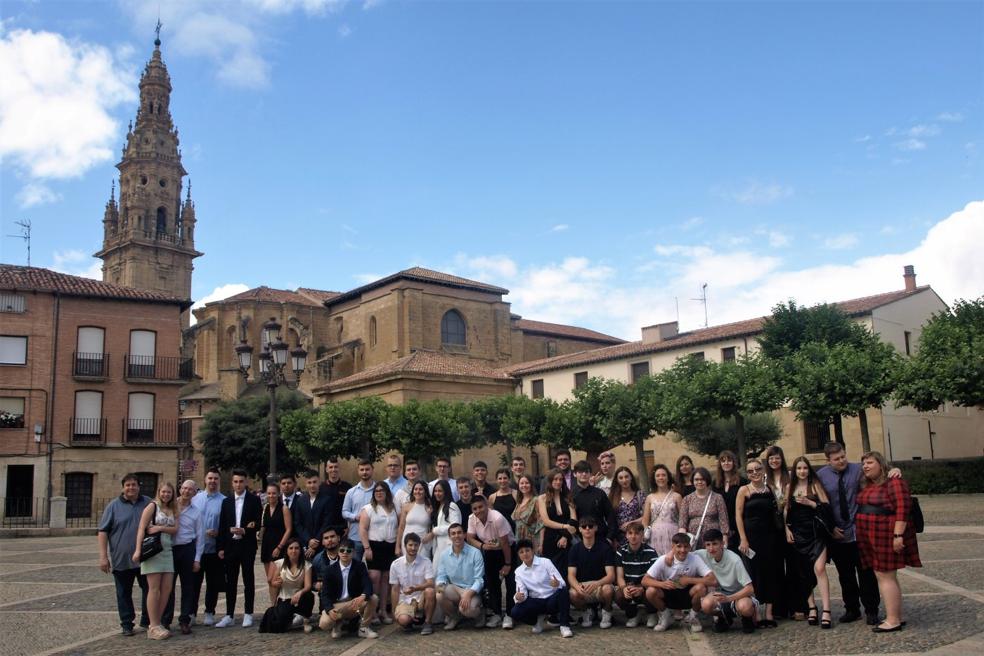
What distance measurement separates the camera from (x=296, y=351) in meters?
19.8

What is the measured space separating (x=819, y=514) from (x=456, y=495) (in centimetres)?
397

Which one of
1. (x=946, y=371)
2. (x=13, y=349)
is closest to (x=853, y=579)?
(x=946, y=371)

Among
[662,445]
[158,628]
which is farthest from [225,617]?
[662,445]

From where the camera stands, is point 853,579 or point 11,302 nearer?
point 853,579

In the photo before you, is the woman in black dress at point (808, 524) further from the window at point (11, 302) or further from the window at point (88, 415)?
the window at point (11, 302)

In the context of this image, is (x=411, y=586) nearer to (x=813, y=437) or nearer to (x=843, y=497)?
(x=843, y=497)

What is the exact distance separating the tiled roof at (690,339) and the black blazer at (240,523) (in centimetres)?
2900

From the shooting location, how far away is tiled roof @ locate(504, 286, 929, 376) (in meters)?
34.8

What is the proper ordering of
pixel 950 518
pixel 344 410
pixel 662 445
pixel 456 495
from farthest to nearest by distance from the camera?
pixel 662 445 < pixel 344 410 < pixel 950 518 < pixel 456 495

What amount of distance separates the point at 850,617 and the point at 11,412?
33.2m

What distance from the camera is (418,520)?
9.15m

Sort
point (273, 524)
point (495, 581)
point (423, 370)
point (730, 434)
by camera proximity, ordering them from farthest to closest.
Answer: point (423, 370) < point (730, 434) < point (273, 524) < point (495, 581)

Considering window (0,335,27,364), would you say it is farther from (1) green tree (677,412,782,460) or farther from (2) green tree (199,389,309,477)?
(1) green tree (677,412,782,460)

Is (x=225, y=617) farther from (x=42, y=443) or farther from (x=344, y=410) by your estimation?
(x=42, y=443)
